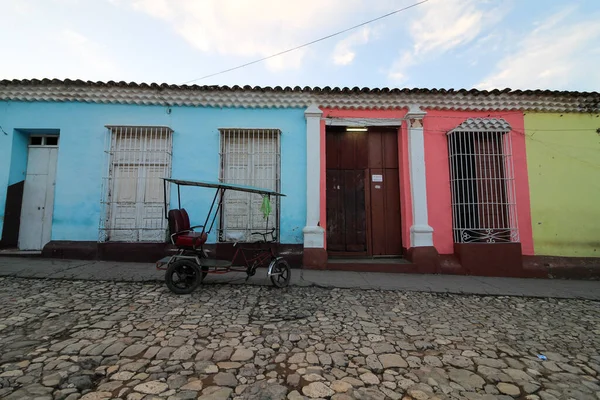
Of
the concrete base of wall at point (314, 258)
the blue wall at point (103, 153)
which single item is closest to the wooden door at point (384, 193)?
the concrete base of wall at point (314, 258)

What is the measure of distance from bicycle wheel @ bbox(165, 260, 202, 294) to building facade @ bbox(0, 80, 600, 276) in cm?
178

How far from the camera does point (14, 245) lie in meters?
6.11

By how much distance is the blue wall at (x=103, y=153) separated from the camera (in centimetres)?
606

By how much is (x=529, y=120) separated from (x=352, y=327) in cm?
658

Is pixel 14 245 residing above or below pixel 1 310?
above

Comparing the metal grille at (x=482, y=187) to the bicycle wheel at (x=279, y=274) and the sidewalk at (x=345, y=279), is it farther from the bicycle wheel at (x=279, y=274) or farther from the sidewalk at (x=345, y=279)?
the bicycle wheel at (x=279, y=274)

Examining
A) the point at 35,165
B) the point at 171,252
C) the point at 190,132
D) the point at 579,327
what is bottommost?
the point at 579,327

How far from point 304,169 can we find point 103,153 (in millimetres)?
4490

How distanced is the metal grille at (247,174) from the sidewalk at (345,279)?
119 cm

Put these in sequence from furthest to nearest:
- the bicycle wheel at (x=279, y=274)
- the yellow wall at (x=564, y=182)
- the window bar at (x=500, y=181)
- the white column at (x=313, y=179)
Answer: the window bar at (x=500, y=181), the yellow wall at (x=564, y=182), the white column at (x=313, y=179), the bicycle wheel at (x=279, y=274)

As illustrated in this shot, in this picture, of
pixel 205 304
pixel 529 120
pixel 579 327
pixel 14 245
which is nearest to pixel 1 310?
pixel 205 304

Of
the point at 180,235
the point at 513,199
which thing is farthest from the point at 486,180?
the point at 180,235

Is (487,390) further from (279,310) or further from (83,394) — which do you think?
(83,394)

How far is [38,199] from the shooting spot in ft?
20.5
